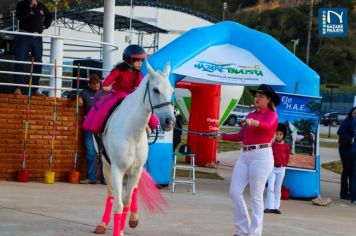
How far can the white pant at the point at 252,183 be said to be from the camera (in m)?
8.99

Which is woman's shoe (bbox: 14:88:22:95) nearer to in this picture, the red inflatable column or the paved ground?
the paved ground

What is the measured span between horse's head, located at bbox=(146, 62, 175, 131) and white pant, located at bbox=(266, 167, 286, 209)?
206 inches

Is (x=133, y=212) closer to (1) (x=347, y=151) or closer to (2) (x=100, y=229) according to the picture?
(2) (x=100, y=229)

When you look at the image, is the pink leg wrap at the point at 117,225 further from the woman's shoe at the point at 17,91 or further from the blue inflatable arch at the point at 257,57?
the woman's shoe at the point at 17,91

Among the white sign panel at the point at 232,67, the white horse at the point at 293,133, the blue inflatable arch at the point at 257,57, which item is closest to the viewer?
the blue inflatable arch at the point at 257,57

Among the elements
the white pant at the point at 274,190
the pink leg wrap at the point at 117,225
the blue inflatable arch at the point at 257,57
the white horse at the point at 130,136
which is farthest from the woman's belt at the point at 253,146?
the blue inflatable arch at the point at 257,57

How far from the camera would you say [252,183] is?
9.07 meters

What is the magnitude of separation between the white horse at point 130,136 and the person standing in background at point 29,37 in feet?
22.1

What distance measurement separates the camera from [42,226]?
9.41 meters

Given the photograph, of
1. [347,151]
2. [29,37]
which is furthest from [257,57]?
[29,37]

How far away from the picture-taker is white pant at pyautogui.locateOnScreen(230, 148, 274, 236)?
8.99 metres

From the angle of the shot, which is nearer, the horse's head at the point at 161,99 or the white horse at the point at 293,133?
the horse's head at the point at 161,99

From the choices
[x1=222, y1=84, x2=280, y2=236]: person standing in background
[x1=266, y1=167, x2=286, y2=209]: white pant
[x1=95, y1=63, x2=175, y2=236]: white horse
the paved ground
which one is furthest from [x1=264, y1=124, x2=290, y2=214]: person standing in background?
[x1=95, y1=63, x2=175, y2=236]: white horse

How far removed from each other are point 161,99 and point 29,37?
307 inches
